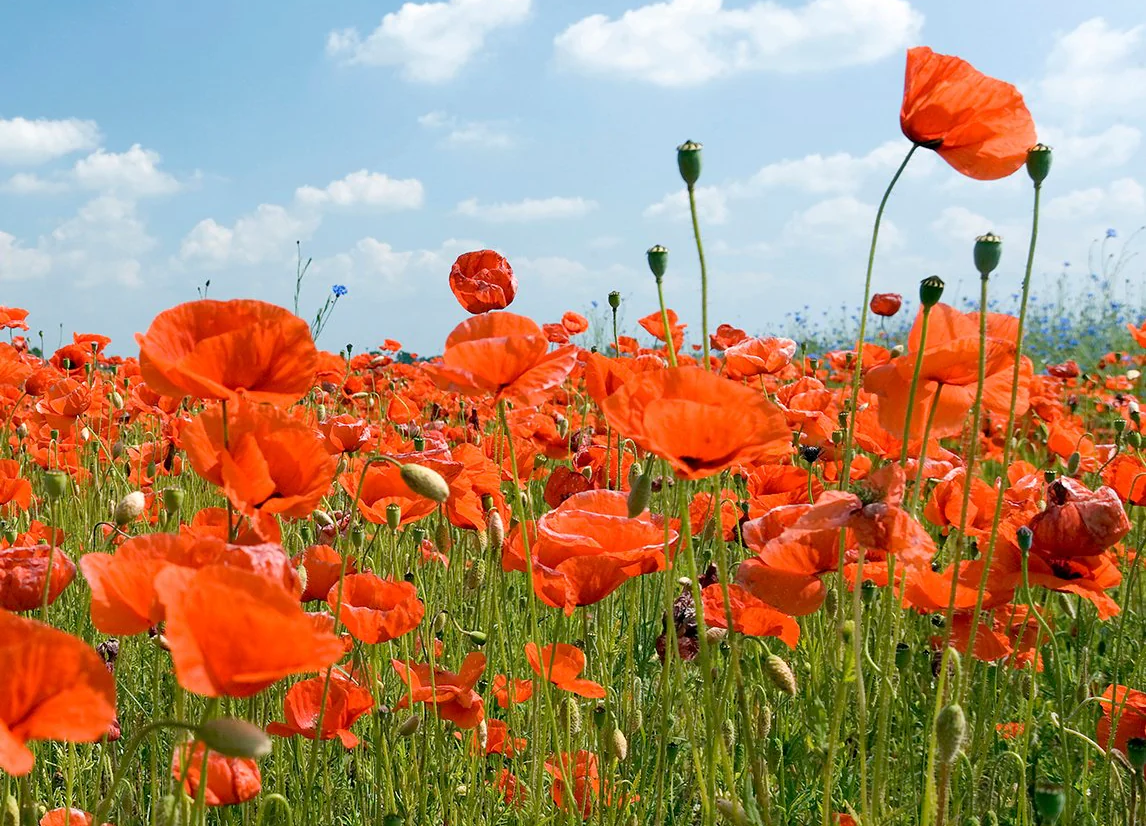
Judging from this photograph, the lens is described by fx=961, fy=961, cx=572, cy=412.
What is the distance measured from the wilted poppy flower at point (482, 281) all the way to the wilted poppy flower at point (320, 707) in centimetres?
68

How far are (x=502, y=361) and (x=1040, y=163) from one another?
0.72 m

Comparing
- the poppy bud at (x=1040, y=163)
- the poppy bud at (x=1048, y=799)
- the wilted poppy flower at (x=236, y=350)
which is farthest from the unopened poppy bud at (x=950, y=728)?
the wilted poppy flower at (x=236, y=350)

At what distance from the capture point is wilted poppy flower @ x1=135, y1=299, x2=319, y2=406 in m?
1.02

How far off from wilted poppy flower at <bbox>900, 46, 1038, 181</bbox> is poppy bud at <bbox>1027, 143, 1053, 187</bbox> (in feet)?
0.17

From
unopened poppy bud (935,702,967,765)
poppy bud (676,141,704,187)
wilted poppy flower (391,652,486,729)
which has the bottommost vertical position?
wilted poppy flower (391,652,486,729)

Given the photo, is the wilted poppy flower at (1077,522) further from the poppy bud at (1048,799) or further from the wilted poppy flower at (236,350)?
the wilted poppy flower at (236,350)

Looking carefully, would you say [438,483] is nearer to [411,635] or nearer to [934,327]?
[934,327]

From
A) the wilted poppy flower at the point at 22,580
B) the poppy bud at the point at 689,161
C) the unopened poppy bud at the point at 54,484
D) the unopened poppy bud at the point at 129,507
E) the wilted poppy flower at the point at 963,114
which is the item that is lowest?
the wilted poppy flower at the point at 22,580

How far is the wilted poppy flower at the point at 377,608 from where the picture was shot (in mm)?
1501

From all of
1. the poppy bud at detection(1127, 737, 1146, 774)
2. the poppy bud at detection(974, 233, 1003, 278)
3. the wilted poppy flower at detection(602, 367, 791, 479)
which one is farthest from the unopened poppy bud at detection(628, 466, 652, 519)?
the poppy bud at detection(1127, 737, 1146, 774)

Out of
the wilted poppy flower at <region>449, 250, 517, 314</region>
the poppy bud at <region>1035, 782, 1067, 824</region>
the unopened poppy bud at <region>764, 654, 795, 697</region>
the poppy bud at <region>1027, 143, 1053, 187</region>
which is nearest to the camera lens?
the poppy bud at <region>1035, 782, 1067, 824</region>

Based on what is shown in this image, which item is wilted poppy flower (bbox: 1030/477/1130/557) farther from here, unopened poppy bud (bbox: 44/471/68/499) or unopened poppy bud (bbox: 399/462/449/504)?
unopened poppy bud (bbox: 44/471/68/499)

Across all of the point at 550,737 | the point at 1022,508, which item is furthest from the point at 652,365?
the point at 550,737

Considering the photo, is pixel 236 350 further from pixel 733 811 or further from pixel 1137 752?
pixel 1137 752
